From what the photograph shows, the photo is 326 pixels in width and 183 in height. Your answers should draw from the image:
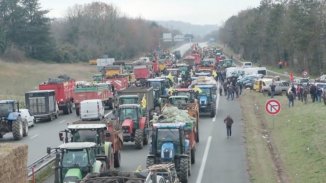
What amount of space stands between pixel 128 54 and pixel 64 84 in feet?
332

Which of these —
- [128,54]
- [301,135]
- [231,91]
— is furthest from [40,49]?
Result: [301,135]

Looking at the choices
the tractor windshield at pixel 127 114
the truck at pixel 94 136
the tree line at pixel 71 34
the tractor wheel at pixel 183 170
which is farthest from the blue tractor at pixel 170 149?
the tree line at pixel 71 34

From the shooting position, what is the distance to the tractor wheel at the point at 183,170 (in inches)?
904

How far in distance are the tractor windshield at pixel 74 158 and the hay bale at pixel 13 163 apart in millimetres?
2429

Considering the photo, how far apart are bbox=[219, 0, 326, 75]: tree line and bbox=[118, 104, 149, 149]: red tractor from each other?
2223 inches

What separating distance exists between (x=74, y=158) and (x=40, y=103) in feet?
88.5

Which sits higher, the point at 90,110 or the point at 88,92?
the point at 88,92

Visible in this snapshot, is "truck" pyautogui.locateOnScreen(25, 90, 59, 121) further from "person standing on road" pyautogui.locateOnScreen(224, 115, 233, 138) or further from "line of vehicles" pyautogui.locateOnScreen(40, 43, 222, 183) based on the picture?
"person standing on road" pyautogui.locateOnScreen(224, 115, 233, 138)

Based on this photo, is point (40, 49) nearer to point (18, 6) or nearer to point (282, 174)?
point (18, 6)

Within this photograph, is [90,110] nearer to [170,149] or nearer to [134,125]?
[134,125]

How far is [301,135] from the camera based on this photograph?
1289 inches

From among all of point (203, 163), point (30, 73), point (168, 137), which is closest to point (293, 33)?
point (30, 73)

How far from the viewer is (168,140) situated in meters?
23.7

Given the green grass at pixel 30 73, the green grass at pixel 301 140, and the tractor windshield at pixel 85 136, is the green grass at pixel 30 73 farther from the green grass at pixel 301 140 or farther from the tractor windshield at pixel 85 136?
the tractor windshield at pixel 85 136
